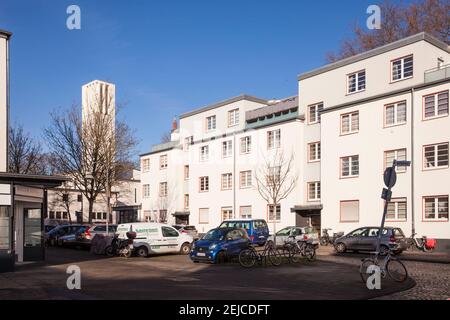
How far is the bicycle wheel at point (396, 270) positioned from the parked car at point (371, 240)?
1128 cm

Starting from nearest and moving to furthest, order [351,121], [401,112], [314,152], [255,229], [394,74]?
[255,229] < [401,112] < [394,74] < [351,121] < [314,152]

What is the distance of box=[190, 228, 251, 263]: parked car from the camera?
Answer: 793 inches

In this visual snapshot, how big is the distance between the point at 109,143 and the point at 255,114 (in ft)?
42.4

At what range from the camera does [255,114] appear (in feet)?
144

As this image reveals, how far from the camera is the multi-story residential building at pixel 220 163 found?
130 feet

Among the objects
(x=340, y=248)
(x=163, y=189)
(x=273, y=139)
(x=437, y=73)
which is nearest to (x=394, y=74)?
(x=437, y=73)

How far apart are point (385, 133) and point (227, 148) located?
1656 centimetres

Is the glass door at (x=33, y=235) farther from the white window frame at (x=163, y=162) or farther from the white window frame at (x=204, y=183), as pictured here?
the white window frame at (x=163, y=162)

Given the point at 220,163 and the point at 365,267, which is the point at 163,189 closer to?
the point at 220,163

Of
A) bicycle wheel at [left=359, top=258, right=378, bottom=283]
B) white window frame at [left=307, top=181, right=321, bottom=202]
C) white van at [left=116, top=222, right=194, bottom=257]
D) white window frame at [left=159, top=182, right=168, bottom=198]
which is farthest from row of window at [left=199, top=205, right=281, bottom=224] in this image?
bicycle wheel at [left=359, top=258, right=378, bottom=283]

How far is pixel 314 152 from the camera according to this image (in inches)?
1475

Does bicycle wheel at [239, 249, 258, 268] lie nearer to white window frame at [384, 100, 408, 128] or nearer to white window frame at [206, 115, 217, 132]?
white window frame at [384, 100, 408, 128]
